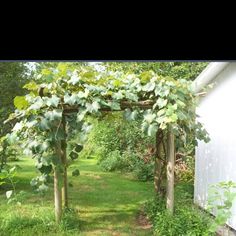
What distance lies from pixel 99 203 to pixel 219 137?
1894 mm

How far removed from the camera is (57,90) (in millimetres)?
3656

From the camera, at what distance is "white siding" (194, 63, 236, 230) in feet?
Result: 14.5

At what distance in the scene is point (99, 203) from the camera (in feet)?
17.8

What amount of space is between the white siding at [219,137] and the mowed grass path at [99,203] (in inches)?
36.4

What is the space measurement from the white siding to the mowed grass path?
0.92 meters

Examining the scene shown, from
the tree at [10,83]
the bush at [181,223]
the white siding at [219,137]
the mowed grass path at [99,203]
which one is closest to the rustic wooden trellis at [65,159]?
the bush at [181,223]

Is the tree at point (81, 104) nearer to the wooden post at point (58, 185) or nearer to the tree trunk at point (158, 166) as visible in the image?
the wooden post at point (58, 185)

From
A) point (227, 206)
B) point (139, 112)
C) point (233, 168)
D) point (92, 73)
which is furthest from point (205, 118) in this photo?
point (227, 206)

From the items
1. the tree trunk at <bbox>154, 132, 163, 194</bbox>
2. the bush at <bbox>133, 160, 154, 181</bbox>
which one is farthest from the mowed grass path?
the tree trunk at <bbox>154, 132, 163, 194</bbox>

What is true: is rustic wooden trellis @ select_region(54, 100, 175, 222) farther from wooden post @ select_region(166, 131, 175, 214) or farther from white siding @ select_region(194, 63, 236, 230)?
white siding @ select_region(194, 63, 236, 230)

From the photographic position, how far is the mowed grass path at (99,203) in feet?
14.0

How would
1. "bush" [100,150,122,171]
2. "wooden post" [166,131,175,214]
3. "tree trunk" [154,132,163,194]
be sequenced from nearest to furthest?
1. "wooden post" [166,131,175,214]
2. "tree trunk" [154,132,163,194]
3. "bush" [100,150,122,171]
